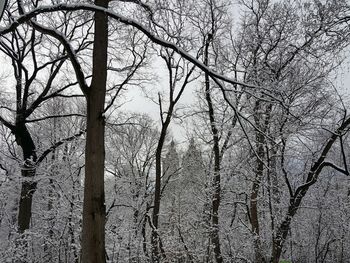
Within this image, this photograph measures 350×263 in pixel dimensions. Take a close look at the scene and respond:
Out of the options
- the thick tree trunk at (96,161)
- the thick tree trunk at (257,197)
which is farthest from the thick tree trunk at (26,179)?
the thick tree trunk at (96,161)

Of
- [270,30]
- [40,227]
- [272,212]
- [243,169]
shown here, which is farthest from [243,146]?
[40,227]

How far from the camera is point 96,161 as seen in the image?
5.15 metres

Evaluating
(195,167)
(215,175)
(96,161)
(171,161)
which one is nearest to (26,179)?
(215,175)

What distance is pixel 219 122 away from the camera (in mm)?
13000

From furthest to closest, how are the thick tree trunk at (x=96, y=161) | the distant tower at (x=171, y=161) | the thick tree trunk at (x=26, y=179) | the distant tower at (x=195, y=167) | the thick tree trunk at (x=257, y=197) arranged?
the distant tower at (x=171, y=161)
the distant tower at (x=195, y=167)
the thick tree trunk at (x=26, y=179)
the thick tree trunk at (x=257, y=197)
the thick tree trunk at (x=96, y=161)

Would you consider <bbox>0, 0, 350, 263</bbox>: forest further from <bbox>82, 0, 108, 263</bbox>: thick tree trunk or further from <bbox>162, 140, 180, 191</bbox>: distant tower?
<bbox>162, 140, 180, 191</bbox>: distant tower

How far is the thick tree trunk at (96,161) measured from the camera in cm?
491

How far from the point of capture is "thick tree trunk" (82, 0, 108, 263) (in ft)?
16.1

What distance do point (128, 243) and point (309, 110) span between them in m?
6.04

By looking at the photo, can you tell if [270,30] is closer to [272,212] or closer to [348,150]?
[272,212]

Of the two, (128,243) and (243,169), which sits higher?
(243,169)

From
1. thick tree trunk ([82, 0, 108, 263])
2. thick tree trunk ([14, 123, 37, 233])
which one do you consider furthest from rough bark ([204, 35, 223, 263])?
thick tree trunk ([82, 0, 108, 263])

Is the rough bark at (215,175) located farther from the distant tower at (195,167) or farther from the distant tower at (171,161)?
the distant tower at (171,161)

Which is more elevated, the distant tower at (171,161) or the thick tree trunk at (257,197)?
the distant tower at (171,161)
